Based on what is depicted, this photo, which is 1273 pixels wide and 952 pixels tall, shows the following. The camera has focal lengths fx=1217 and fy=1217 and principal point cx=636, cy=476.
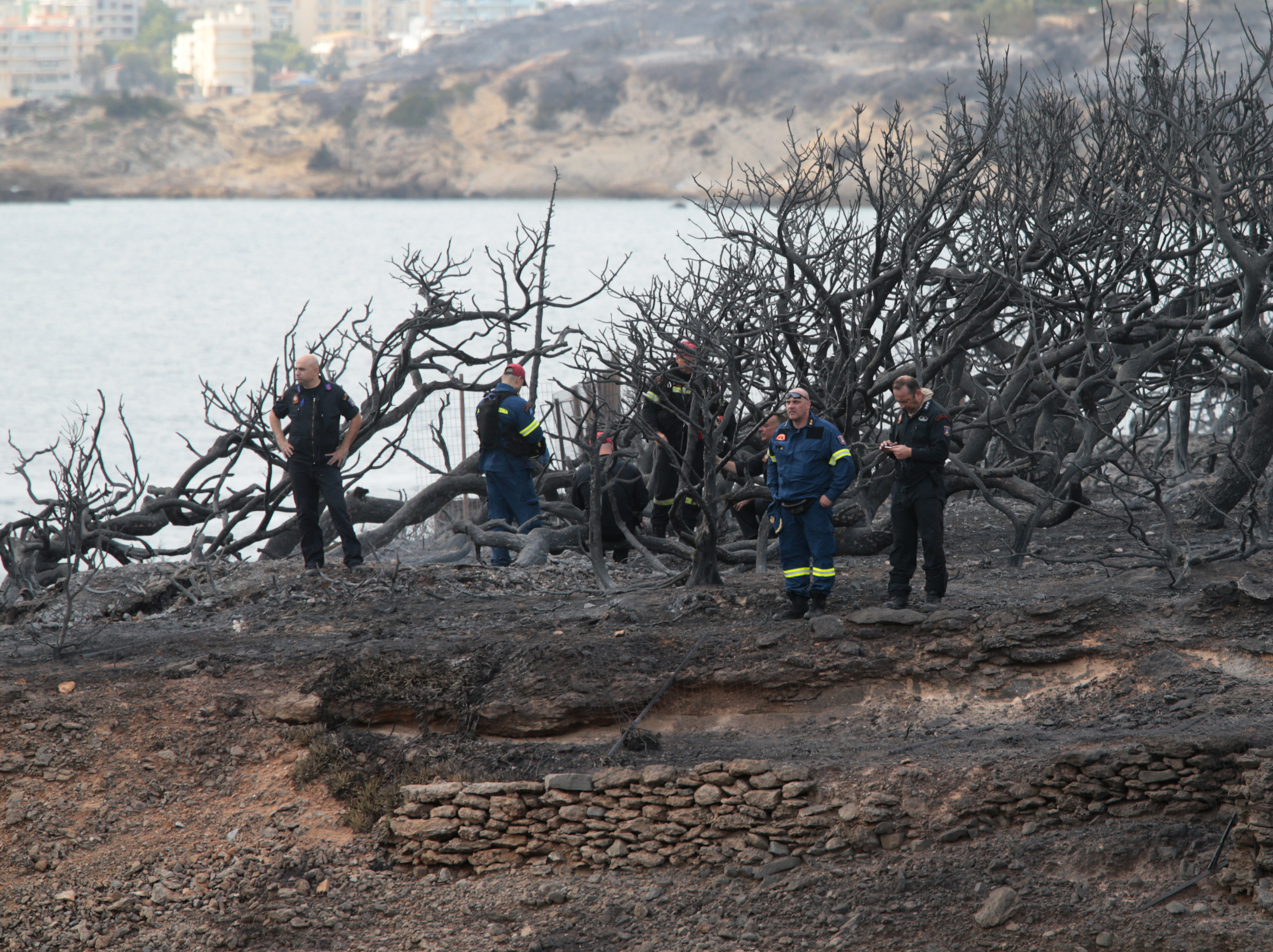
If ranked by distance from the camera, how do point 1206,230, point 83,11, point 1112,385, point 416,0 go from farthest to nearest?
point 416,0, point 83,11, point 1206,230, point 1112,385

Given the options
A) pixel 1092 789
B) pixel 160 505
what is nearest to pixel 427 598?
pixel 160 505

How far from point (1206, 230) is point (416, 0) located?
659 ft

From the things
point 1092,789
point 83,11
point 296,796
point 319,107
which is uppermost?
point 83,11

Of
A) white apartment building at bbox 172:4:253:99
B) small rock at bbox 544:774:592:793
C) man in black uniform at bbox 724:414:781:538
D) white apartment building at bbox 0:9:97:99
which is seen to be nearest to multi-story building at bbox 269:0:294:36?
white apartment building at bbox 0:9:97:99

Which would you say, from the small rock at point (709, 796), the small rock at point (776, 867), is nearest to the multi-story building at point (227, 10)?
the small rock at point (709, 796)

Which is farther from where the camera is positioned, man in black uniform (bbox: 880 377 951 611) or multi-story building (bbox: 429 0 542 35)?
multi-story building (bbox: 429 0 542 35)

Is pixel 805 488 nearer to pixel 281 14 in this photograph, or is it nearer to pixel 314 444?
pixel 314 444

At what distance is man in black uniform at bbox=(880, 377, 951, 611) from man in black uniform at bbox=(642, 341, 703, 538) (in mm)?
1581

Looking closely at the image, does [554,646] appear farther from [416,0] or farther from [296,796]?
[416,0]

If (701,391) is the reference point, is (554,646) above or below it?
below

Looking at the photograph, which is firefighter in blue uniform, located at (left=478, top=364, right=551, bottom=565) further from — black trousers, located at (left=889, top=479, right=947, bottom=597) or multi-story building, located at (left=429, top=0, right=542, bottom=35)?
multi-story building, located at (left=429, top=0, right=542, bottom=35)

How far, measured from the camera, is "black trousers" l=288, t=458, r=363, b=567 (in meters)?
9.43

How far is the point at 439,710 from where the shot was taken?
307 inches

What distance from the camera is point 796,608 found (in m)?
8.06
